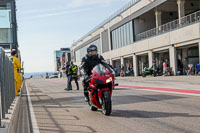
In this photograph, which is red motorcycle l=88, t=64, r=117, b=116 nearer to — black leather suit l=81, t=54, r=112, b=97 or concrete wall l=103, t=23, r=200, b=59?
black leather suit l=81, t=54, r=112, b=97

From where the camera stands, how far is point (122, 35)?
46.1 metres

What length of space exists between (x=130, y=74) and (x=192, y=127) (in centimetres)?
3756

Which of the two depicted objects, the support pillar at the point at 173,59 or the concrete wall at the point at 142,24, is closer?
the support pillar at the point at 173,59

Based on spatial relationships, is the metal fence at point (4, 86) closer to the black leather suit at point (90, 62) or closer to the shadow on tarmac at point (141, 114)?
the black leather suit at point (90, 62)

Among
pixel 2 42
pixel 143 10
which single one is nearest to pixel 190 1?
pixel 143 10

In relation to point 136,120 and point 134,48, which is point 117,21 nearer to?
point 134,48

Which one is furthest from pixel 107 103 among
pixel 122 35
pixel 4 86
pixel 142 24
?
pixel 122 35

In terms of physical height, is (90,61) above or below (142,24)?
below

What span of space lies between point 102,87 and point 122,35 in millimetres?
39805

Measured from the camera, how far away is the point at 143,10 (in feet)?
120

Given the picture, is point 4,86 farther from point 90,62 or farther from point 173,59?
point 173,59

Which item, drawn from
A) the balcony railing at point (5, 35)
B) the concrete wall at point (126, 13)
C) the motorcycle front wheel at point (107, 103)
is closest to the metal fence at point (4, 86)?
the motorcycle front wheel at point (107, 103)

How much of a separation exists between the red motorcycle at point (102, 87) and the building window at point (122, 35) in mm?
35434

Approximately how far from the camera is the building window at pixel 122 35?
42.5 metres
